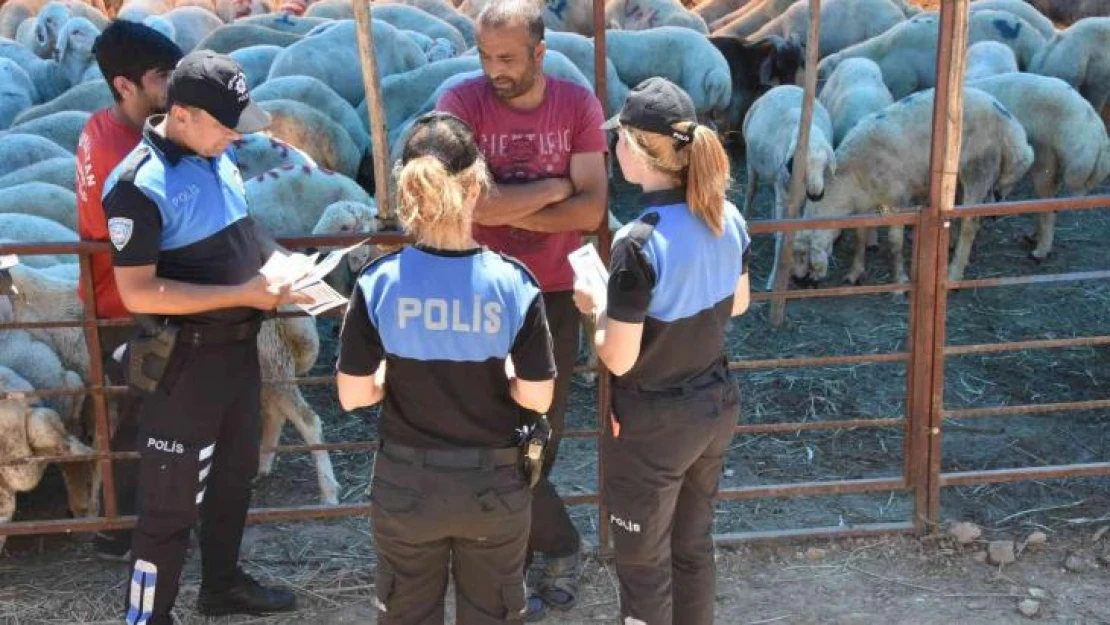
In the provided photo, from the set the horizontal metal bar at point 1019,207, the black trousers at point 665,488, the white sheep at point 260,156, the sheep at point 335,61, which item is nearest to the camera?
the black trousers at point 665,488

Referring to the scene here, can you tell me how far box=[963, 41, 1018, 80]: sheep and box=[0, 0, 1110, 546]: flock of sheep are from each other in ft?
0.08

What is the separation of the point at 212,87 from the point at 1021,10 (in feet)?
41.9

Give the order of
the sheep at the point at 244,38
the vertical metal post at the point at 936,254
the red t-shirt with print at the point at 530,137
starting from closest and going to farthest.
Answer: the red t-shirt with print at the point at 530,137 < the vertical metal post at the point at 936,254 < the sheep at the point at 244,38

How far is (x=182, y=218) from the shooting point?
12.3ft

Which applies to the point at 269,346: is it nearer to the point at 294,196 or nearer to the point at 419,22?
the point at 294,196

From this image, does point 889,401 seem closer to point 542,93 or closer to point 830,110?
point 542,93

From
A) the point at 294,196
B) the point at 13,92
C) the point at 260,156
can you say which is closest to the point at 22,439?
the point at 294,196

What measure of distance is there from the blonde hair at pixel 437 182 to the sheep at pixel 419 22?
12344mm

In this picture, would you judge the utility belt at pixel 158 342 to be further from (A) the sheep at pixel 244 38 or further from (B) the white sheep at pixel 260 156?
(A) the sheep at pixel 244 38

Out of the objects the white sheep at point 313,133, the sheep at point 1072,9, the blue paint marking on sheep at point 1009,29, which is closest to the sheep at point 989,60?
the blue paint marking on sheep at point 1009,29

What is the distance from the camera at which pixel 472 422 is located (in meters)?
3.22

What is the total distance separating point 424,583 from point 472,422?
0.47 m

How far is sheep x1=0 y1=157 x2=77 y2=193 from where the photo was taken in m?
8.19

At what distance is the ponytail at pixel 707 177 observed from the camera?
3.33 metres
